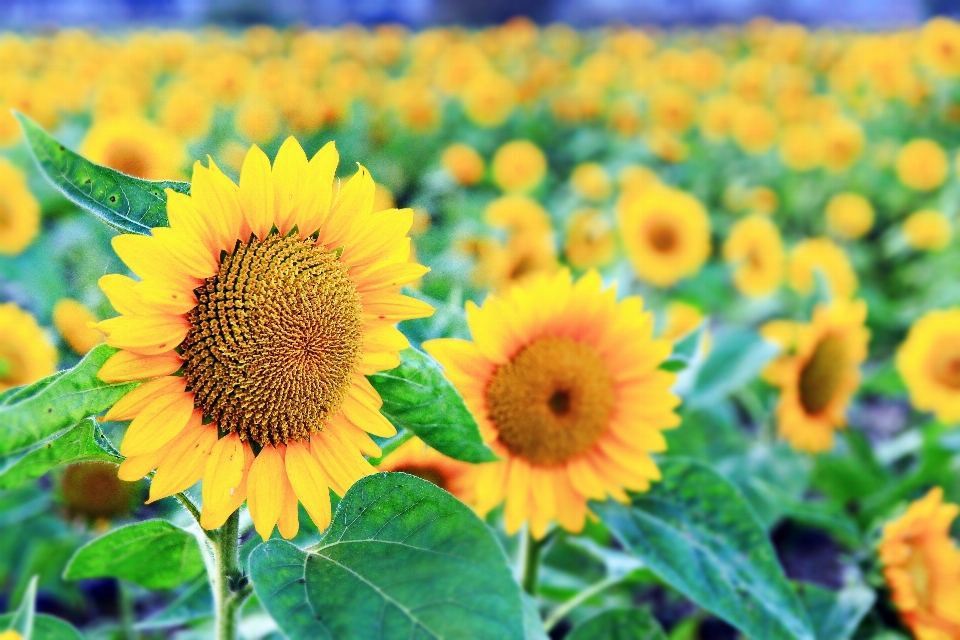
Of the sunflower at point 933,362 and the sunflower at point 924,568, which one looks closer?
the sunflower at point 924,568

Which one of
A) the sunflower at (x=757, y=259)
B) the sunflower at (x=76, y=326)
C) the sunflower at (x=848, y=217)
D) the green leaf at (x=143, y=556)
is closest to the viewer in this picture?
the green leaf at (x=143, y=556)

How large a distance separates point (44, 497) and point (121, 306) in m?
1.09

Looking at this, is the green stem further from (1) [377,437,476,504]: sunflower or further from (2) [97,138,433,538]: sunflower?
(2) [97,138,433,538]: sunflower

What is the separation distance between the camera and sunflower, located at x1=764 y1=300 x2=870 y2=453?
1.70 m

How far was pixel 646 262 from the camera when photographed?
2.48 metres

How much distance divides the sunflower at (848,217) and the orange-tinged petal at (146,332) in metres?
3.12

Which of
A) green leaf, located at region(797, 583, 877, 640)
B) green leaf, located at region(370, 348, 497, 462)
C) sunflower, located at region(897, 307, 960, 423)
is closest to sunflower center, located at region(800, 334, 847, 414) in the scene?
sunflower, located at region(897, 307, 960, 423)

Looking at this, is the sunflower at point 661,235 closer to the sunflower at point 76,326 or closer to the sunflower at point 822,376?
the sunflower at point 822,376

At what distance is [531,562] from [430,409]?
483mm

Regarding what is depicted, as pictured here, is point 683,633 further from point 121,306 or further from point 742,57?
point 742,57

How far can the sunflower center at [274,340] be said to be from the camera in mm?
617

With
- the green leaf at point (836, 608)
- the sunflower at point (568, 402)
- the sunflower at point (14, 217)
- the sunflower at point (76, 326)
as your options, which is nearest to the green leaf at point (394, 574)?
the sunflower at point (568, 402)

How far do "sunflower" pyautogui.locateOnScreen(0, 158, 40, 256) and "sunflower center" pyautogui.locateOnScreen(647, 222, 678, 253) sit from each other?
1.62 metres

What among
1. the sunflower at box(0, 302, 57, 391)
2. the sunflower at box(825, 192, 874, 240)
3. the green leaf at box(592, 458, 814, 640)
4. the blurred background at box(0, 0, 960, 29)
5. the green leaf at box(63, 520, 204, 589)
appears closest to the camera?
the green leaf at box(63, 520, 204, 589)
